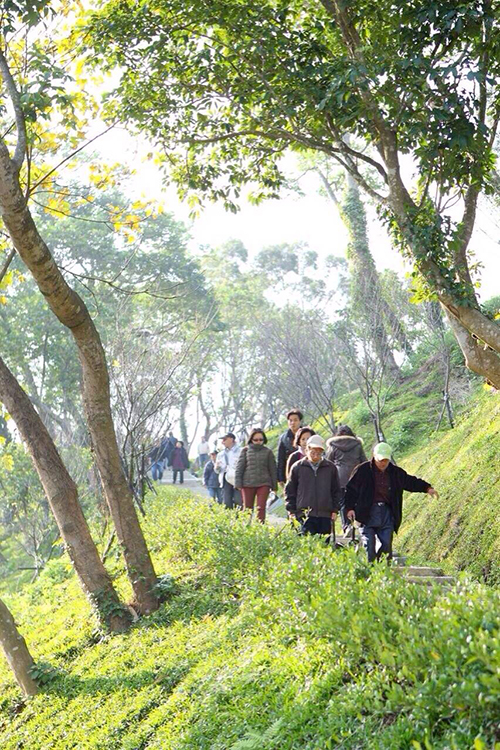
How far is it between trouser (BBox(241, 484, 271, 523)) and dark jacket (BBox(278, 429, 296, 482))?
1.17 feet

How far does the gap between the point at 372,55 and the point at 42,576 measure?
12.9 m

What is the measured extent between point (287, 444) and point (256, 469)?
54 centimetres

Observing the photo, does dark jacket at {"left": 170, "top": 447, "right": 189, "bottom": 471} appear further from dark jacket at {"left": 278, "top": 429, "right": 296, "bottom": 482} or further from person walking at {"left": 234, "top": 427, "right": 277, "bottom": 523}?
dark jacket at {"left": 278, "top": 429, "right": 296, "bottom": 482}

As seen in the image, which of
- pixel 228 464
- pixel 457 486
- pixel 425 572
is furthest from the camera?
pixel 228 464

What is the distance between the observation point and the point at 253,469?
1211cm

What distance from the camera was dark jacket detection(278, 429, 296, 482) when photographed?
12.0m

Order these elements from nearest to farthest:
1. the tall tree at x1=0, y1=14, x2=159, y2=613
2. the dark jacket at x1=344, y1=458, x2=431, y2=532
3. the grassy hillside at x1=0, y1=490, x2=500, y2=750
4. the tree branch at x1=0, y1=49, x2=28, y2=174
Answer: the grassy hillside at x1=0, y1=490, x2=500, y2=750, the tall tree at x1=0, y1=14, x2=159, y2=613, the tree branch at x1=0, y1=49, x2=28, y2=174, the dark jacket at x1=344, y1=458, x2=431, y2=532

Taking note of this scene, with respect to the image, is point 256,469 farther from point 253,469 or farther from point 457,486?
point 457,486

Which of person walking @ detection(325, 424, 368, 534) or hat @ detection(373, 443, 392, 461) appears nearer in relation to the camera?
hat @ detection(373, 443, 392, 461)

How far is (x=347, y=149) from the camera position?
30.0 feet

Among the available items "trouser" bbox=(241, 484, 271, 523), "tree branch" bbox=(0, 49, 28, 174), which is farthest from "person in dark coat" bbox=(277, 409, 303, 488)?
"tree branch" bbox=(0, 49, 28, 174)

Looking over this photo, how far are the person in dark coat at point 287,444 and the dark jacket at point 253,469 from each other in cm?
16

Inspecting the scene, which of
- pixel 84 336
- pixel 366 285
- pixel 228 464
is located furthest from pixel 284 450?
pixel 366 285

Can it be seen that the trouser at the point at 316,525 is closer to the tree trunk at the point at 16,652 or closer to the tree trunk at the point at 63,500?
the tree trunk at the point at 63,500
